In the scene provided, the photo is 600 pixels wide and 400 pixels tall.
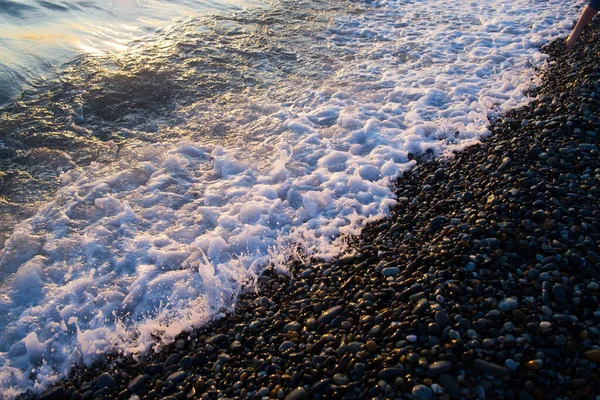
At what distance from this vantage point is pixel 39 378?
12.1ft

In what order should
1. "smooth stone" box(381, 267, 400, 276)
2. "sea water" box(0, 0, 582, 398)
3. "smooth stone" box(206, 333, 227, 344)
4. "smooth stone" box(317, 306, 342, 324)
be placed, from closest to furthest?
"smooth stone" box(317, 306, 342, 324)
"smooth stone" box(206, 333, 227, 344)
"smooth stone" box(381, 267, 400, 276)
"sea water" box(0, 0, 582, 398)

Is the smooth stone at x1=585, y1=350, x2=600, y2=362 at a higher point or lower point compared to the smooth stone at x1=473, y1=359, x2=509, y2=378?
higher

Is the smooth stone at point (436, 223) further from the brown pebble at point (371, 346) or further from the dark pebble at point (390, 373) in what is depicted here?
the dark pebble at point (390, 373)

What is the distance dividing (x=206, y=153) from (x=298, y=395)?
13.4 ft

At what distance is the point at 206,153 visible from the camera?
6.32 meters

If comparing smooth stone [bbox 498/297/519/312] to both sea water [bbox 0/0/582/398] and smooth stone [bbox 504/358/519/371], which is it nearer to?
smooth stone [bbox 504/358/519/371]

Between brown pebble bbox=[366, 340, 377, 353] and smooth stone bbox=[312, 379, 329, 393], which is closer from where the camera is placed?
smooth stone bbox=[312, 379, 329, 393]

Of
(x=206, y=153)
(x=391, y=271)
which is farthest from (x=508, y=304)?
(x=206, y=153)

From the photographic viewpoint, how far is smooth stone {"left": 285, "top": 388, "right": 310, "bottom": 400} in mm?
3080

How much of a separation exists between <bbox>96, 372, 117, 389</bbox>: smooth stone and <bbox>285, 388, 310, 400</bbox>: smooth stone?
1535 mm

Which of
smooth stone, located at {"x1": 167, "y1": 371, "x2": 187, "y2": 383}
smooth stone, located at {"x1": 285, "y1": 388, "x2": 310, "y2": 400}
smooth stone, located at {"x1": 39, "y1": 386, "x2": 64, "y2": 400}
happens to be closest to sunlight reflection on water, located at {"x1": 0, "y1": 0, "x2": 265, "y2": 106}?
smooth stone, located at {"x1": 39, "y1": 386, "x2": 64, "y2": 400}

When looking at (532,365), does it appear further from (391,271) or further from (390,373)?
(391,271)

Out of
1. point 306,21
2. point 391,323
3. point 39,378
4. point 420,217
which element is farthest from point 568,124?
point 306,21

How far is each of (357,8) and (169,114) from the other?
680 centimetres
